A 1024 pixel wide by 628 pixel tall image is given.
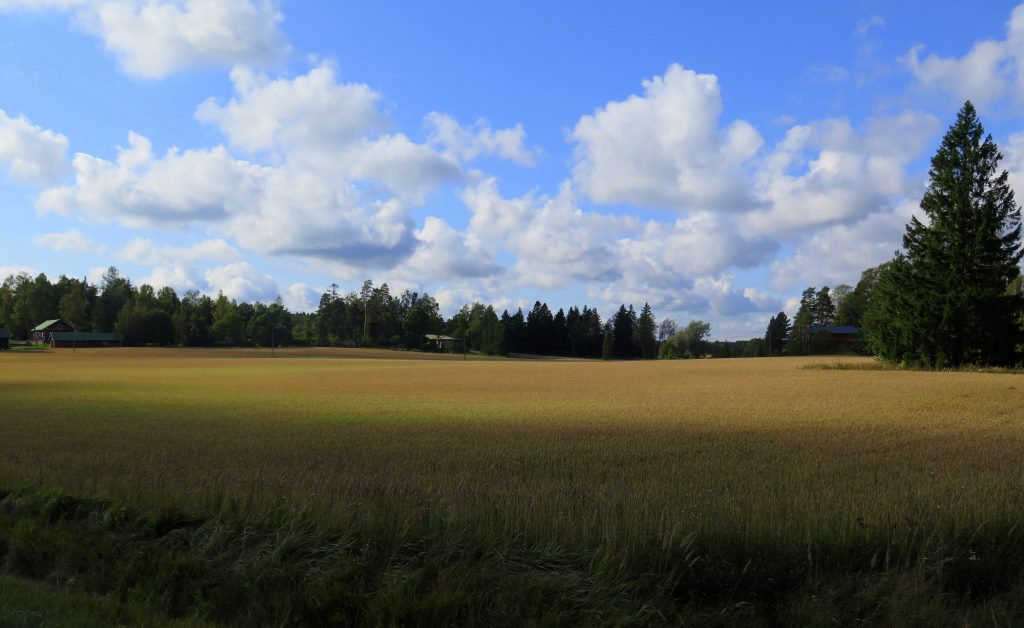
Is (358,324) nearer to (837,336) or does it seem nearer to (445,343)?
(445,343)

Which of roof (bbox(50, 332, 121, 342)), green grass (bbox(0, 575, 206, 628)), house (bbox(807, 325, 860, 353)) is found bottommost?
green grass (bbox(0, 575, 206, 628))

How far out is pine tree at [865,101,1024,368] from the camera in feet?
161

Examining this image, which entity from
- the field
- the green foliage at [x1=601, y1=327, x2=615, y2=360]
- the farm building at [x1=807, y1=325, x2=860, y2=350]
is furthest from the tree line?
the field

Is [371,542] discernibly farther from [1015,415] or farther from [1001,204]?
[1001,204]

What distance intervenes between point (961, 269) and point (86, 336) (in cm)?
16706

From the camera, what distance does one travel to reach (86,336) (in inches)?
5817

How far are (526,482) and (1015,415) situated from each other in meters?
21.0

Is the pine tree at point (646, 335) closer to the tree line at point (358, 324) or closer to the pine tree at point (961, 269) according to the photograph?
the tree line at point (358, 324)

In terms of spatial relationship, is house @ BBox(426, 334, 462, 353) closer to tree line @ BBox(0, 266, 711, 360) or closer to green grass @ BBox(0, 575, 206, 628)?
tree line @ BBox(0, 266, 711, 360)

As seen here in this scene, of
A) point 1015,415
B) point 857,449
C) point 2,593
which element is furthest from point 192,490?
point 1015,415

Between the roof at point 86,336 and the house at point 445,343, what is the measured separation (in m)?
74.4

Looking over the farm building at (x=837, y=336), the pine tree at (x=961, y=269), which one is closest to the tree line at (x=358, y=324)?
the farm building at (x=837, y=336)

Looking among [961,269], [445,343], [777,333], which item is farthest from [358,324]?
[961,269]

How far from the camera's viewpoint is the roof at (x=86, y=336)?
145 m
